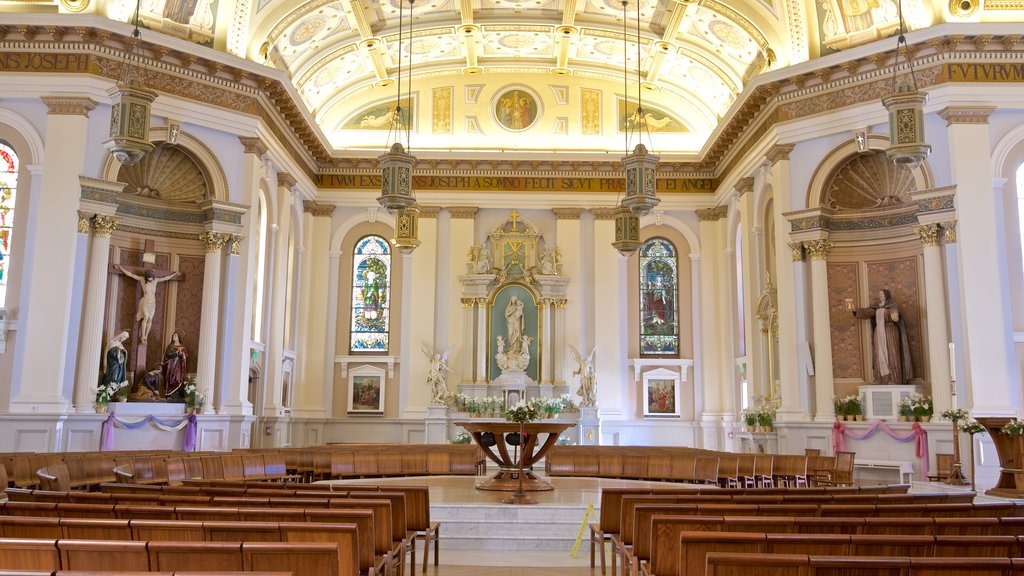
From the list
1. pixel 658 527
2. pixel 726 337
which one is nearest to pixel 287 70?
pixel 726 337

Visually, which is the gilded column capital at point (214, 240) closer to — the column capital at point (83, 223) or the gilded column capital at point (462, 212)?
the column capital at point (83, 223)

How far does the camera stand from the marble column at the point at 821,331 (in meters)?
15.5

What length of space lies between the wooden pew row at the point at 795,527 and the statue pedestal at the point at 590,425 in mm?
16514

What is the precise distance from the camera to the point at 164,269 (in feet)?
53.7

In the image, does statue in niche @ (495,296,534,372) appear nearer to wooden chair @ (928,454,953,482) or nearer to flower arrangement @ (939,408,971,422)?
wooden chair @ (928,454,953,482)

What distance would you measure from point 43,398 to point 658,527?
1243 cm

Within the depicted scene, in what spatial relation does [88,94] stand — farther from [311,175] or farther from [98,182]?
[311,175]

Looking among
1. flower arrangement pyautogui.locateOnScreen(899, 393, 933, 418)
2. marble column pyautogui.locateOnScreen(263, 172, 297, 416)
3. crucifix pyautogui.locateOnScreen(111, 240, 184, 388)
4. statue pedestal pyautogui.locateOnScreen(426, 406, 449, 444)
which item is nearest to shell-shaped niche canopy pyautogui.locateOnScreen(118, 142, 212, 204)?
crucifix pyautogui.locateOnScreen(111, 240, 184, 388)

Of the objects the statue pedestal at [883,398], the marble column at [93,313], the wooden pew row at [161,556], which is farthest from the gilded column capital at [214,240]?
the wooden pew row at [161,556]

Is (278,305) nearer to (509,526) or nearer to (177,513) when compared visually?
(509,526)

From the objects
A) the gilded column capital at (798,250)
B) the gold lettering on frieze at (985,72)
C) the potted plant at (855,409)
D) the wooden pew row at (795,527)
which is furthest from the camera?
the gilded column capital at (798,250)

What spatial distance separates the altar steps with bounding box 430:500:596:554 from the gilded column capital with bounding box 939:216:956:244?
9043mm

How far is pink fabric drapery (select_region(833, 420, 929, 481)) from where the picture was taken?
13922 millimetres

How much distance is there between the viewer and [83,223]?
14414 mm
